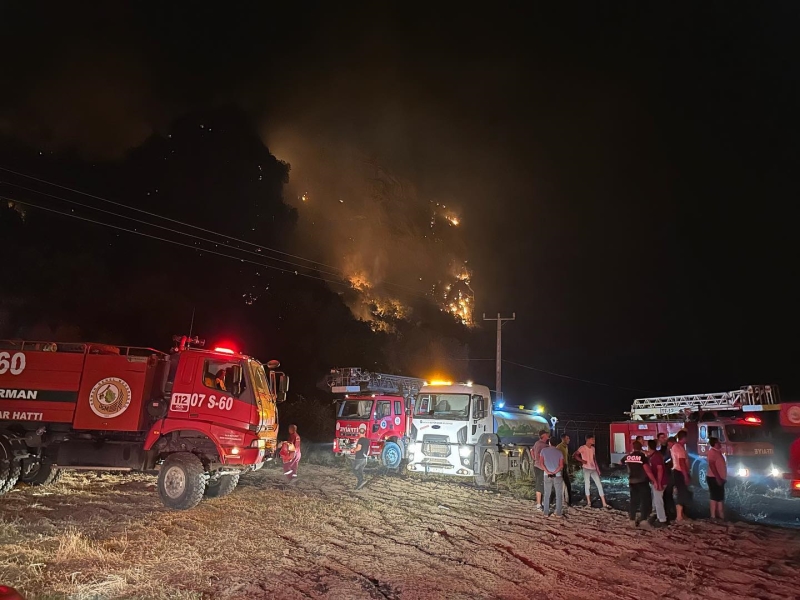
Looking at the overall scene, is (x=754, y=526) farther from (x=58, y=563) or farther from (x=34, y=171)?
(x=34, y=171)

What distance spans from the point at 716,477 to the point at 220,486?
33.4 feet

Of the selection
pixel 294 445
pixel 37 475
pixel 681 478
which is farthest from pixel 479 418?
pixel 37 475

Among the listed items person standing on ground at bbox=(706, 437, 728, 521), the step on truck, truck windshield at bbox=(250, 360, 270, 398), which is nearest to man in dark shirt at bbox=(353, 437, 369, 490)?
the step on truck

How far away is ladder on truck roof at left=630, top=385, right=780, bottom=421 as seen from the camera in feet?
57.5

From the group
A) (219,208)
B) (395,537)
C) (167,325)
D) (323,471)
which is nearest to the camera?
(395,537)

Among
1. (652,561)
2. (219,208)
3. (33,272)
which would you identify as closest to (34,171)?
(33,272)

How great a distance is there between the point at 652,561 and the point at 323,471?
12024 mm

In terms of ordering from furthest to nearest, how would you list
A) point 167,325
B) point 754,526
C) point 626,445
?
point 167,325, point 626,445, point 754,526

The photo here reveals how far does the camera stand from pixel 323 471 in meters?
17.5

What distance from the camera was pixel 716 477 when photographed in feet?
33.8

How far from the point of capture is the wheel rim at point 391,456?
59.6 ft

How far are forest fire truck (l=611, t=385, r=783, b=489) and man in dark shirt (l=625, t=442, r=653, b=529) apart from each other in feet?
20.6

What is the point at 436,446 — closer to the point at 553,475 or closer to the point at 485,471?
the point at 485,471

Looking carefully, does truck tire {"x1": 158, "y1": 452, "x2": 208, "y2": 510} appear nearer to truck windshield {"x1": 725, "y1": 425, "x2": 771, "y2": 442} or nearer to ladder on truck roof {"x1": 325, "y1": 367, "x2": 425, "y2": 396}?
ladder on truck roof {"x1": 325, "y1": 367, "x2": 425, "y2": 396}
